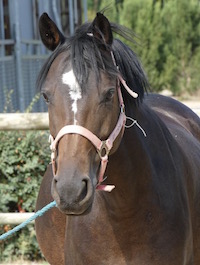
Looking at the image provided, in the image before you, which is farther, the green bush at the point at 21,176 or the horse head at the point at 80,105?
the green bush at the point at 21,176

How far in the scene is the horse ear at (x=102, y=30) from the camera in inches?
107

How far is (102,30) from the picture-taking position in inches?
108

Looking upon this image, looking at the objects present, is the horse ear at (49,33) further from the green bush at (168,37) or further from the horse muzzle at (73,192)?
the green bush at (168,37)

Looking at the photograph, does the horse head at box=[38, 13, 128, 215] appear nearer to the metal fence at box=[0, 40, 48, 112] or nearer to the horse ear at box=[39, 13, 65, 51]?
the horse ear at box=[39, 13, 65, 51]

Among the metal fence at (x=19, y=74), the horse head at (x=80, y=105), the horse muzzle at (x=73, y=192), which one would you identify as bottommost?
the metal fence at (x=19, y=74)

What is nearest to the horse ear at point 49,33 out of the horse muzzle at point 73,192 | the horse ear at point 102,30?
the horse ear at point 102,30

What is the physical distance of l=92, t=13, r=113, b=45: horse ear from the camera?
107 inches

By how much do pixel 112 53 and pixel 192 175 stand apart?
3.28 feet

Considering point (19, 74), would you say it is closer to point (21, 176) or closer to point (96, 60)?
point (21, 176)

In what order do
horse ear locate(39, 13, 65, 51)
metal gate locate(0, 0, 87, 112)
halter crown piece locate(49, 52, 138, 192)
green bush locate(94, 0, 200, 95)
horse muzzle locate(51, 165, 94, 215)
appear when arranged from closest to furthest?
horse muzzle locate(51, 165, 94, 215), halter crown piece locate(49, 52, 138, 192), horse ear locate(39, 13, 65, 51), metal gate locate(0, 0, 87, 112), green bush locate(94, 0, 200, 95)

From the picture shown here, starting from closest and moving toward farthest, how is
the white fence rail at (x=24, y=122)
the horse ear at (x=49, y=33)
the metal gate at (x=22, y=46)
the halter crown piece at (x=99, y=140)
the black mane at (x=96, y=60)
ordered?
1. the halter crown piece at (x=99, y=140)
2. the black mane at (x=96, y=60)
3. the horse ear at (x=49, y=33)
4. the white fence rail at (x=24, y=122)
5. the metal gate at (x=22, y=46)

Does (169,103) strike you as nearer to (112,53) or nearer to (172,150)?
(172,150)

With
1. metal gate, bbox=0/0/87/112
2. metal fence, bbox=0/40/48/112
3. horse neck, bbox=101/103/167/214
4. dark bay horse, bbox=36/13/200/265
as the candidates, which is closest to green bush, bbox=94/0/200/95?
metal gate, bbox=0/0/87/112

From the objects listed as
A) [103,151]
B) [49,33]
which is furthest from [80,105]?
[49,33]
